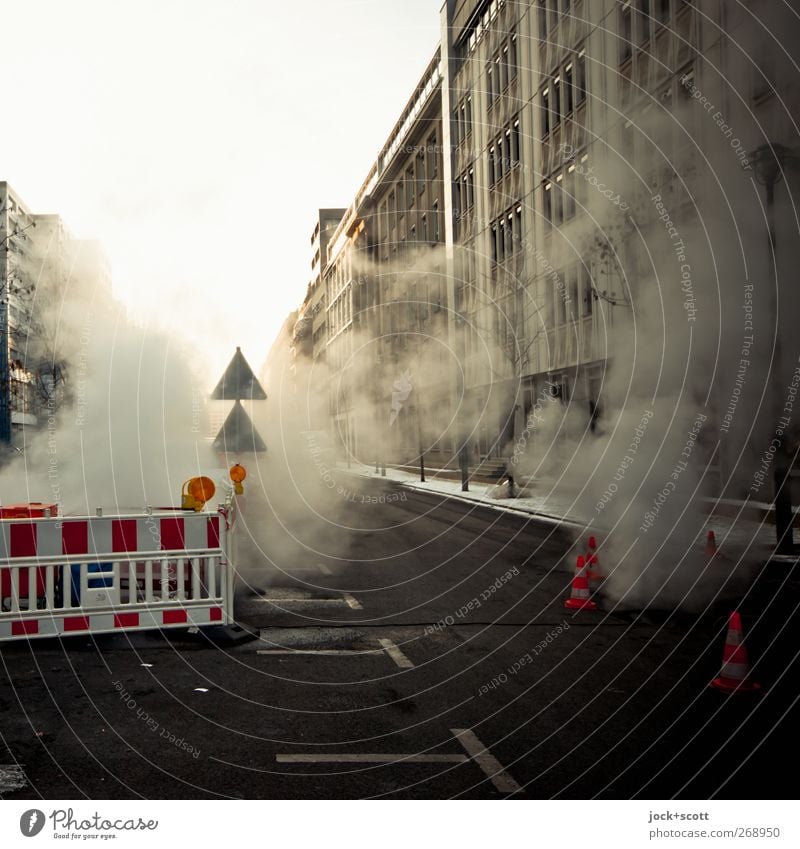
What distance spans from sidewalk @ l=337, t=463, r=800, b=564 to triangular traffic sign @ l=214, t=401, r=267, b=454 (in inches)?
213

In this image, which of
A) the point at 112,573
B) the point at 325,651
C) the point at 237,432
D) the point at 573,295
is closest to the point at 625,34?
the point at 573,295

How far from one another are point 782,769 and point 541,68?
21.0 meters

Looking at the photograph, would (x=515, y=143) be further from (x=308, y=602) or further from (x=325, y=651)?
(x=325, y=651)

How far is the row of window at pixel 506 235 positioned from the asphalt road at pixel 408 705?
16.6m

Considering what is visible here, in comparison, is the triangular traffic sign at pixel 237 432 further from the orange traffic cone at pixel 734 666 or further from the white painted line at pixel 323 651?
the orange traffic cone at pixel 734 666

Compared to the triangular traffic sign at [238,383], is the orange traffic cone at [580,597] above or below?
below

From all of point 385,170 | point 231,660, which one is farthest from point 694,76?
point 385,170

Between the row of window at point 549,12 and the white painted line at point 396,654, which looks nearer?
the white painted line at point 396,654

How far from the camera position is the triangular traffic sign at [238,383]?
38.1 feet

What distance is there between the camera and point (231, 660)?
236 inches

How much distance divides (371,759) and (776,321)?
6657mm

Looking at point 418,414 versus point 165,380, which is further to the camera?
point 418,414

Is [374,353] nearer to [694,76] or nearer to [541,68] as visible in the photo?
[541,68]

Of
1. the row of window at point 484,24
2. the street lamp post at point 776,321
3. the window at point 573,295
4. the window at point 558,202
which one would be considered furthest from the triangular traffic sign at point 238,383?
the row of window at point 484,24
